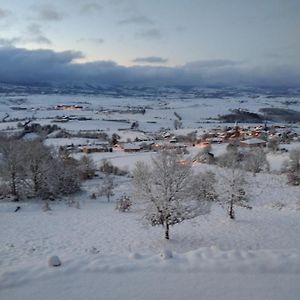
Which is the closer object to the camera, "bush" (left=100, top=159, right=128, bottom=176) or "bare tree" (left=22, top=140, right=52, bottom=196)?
"bare tree" (left=22, top=140, right=52, bottom=196)

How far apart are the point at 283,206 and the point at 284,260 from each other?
2232cm

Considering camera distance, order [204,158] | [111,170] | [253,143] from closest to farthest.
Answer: [111,170], [204,158], [253,143]

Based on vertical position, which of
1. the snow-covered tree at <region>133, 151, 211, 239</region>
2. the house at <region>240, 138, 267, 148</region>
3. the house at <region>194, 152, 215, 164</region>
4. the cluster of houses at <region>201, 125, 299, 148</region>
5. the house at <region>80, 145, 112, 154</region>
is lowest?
the cluster of houses at <region>201, 125, 299, 148</region>

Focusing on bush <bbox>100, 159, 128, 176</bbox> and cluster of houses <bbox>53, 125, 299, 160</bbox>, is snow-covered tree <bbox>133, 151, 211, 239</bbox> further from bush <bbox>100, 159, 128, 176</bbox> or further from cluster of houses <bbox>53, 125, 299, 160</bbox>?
cluster of houses <bbox>53, 125, 299, 160</bbox>

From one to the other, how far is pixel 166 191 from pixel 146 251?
12.8ft

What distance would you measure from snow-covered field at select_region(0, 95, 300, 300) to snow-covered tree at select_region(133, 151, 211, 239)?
120cm

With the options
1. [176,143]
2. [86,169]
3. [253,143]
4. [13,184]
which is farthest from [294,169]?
[176,143]

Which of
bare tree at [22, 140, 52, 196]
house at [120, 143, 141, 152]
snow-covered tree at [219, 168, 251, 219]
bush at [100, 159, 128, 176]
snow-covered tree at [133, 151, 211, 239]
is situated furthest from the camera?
house at [120, 143, 141, 152]

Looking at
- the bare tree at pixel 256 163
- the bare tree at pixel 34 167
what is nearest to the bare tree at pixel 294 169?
the bare tree at pixel 256 163

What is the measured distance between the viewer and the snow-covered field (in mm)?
7621

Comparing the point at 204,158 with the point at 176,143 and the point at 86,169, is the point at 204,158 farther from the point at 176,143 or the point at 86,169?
the point at 176,143

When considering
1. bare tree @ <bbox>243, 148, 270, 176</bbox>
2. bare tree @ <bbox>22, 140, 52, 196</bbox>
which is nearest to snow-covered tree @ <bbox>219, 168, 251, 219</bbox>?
bare tree @ <bbox>22, 140, 52, 196</bbox>

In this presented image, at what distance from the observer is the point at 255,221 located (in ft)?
75.8

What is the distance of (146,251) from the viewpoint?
578 inches
